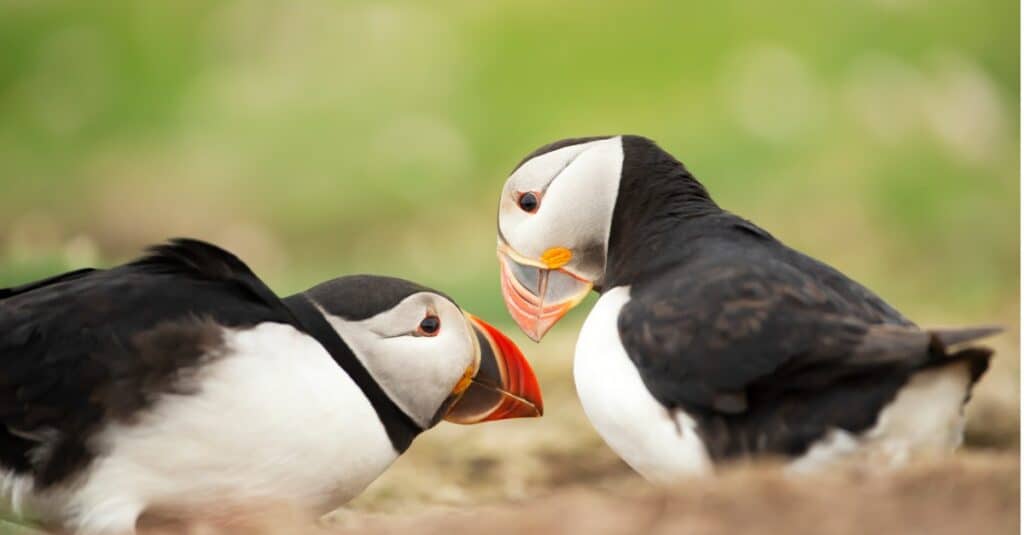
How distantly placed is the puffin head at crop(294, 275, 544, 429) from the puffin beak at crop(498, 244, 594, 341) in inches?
3.6

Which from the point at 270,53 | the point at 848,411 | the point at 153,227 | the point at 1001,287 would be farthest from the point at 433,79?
the point at 848,411

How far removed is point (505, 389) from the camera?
336cm

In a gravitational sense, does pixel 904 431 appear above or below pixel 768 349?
below

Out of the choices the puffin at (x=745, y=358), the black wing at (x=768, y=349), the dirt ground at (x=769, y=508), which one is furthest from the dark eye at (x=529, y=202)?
the dirt ground at (x=769, y=508)

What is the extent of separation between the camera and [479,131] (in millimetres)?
4305

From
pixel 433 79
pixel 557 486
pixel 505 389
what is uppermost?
pixel 433 79

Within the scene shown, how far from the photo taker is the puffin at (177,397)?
2.86 meters

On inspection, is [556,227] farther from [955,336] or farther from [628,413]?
[955,336]

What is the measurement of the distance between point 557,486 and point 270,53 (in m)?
1.19

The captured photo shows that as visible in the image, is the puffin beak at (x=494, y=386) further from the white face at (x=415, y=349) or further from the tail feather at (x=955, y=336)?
the tail feather at (x=955, y=336)

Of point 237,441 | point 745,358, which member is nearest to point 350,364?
point 237,441

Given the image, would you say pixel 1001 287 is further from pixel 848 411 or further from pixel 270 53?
pixel 270 53

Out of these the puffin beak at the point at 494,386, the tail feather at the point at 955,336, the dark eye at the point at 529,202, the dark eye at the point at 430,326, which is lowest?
the puffin beak at the point at 494,386

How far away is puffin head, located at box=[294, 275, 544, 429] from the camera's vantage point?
320 cm
